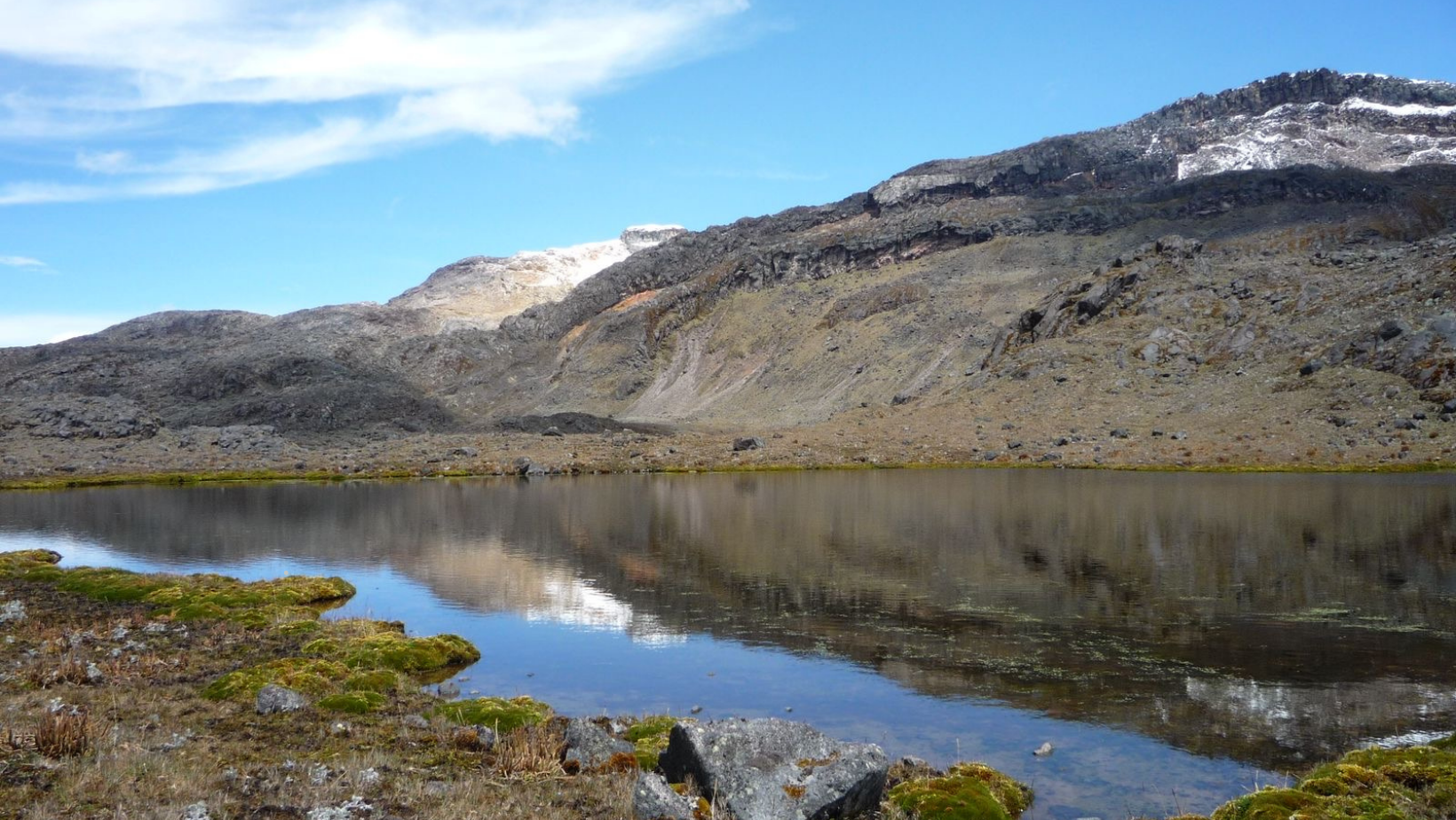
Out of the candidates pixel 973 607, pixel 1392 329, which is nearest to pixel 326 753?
pixel 973 607

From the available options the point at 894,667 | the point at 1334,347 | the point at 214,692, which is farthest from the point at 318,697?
the point at 1334,347

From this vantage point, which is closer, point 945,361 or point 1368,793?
point 1368,793

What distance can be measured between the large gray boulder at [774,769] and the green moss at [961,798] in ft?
1.80

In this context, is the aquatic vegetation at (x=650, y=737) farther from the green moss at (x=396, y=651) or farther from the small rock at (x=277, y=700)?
the green moss at (x=396, y=651)

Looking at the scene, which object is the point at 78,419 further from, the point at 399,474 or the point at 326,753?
the point at 326,753

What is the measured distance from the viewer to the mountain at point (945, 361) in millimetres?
88250

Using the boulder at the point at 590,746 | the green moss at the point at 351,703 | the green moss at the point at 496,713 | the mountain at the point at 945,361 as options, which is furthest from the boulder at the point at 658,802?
the mountain at the point at 945,361

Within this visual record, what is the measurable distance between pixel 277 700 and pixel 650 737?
666cm

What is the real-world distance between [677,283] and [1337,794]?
187 meters

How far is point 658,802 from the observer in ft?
39.9

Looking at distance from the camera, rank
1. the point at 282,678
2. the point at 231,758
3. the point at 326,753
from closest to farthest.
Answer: the point at 231,758 → the point at 326,753 → the point at 282,678

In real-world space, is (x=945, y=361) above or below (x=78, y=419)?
above

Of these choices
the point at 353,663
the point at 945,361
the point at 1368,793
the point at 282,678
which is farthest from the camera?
the point at 945,361

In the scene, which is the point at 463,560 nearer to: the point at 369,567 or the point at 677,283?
the point at 369,567
